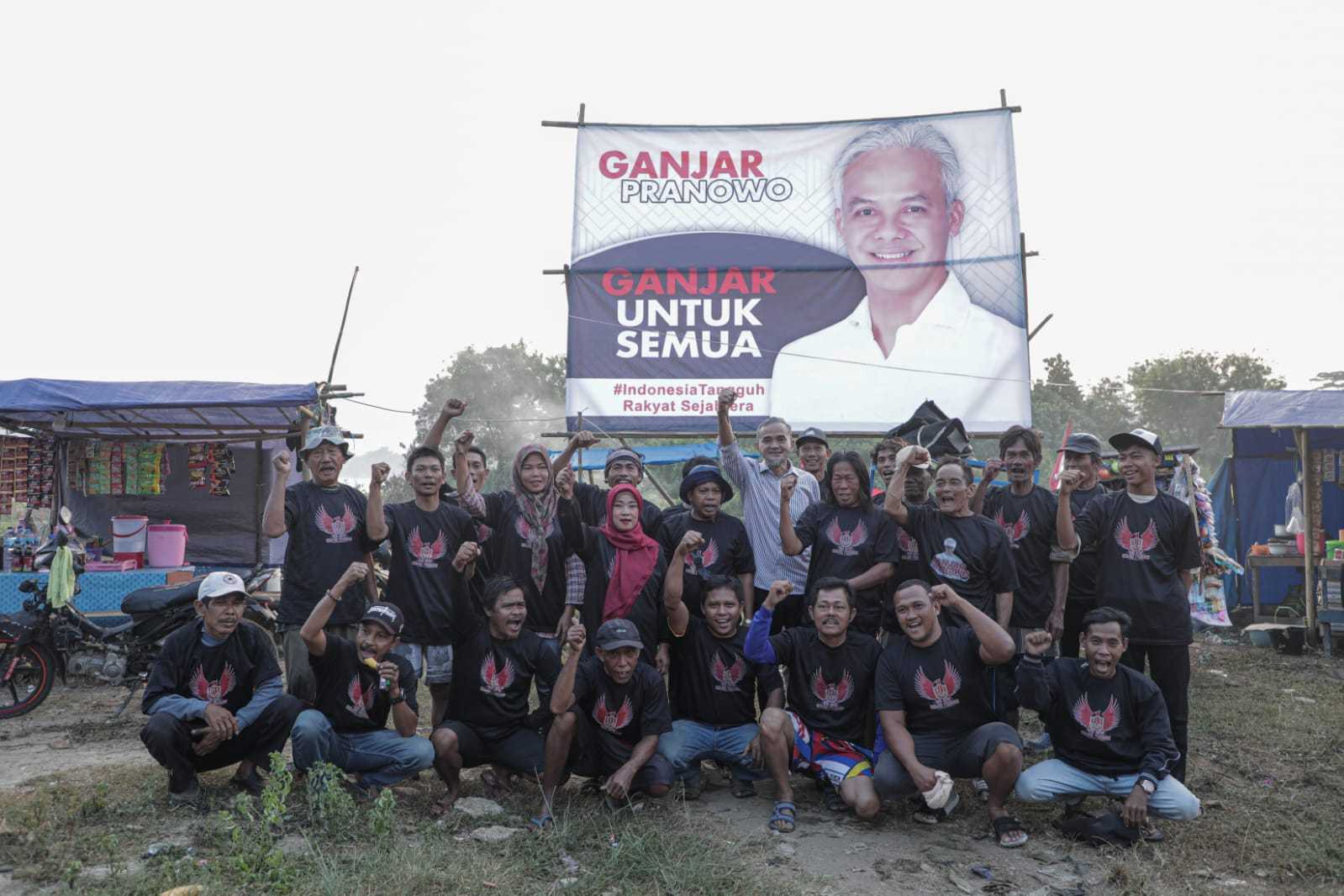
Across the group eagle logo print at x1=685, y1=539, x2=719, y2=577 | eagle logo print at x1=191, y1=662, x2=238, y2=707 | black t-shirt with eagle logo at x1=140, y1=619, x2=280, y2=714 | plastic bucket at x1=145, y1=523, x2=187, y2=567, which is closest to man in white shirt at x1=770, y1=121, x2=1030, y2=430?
eagle logo print at x1=685, y1=539, x2=719, y2=577

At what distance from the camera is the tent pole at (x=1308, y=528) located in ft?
33.1

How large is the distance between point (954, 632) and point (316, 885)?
3.02 meters

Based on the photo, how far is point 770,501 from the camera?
19.3 ft

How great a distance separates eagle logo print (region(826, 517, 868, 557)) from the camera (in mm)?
5449

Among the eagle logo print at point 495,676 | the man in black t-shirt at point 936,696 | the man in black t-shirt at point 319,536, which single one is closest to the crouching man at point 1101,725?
the man in black t-shirt at point 936,696

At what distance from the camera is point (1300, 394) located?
10516mm

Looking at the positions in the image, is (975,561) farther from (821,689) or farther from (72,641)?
(72,641)

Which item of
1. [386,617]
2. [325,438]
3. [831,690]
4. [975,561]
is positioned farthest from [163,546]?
[975,561]

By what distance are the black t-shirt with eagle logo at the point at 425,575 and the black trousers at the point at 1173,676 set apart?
3399 mm

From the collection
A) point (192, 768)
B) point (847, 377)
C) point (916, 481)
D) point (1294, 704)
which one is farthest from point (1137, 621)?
point (847, 377)

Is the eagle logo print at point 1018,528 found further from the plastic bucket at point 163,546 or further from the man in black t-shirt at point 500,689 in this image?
the plastic bucket at point 163,546

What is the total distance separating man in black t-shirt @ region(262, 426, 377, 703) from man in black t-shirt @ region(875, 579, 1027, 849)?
9.03ft

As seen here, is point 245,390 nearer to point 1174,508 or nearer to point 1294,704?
point 1174,508

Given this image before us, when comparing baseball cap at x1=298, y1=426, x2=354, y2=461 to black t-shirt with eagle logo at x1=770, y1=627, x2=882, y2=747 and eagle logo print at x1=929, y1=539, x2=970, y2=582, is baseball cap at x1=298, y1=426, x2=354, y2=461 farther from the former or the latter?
eagle logo print at x1=929, y1=539, x2=970, y2=582
